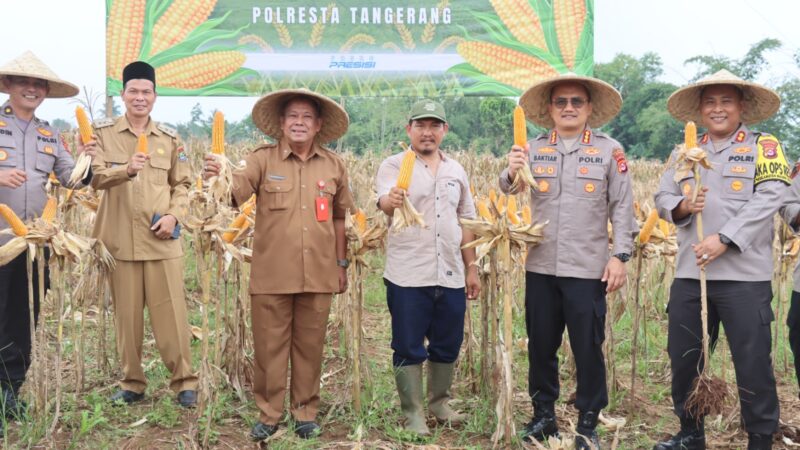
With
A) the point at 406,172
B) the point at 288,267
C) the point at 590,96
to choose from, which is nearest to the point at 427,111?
the point at 406,172

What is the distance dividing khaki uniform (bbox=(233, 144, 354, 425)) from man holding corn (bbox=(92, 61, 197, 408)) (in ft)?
2.67

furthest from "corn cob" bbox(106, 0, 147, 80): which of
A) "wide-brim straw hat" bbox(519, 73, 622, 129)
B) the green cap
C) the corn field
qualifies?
"wide-brim straw hat" bbox(519, 73, 622, 129)

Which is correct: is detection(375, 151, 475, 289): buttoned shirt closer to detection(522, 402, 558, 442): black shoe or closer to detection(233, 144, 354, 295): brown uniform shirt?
detection(233, 144, 354, 295): brown uniform shirt

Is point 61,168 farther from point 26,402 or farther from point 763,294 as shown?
point 763,294

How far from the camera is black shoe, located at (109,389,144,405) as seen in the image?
4352 mm

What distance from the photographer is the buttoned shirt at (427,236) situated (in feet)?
12.7

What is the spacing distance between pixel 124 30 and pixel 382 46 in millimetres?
3678

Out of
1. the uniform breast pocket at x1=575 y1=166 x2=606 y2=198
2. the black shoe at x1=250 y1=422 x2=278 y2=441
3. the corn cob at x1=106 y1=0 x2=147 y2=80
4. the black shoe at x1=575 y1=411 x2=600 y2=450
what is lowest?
the black shoe at x1=250 y1=422 x2=278 y2=441

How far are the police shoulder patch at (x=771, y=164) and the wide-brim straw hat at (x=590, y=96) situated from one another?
0.81m

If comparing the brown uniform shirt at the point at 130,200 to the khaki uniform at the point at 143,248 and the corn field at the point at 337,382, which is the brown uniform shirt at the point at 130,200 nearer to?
the khaki uniform at the point at 143,248

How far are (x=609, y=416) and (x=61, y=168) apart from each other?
4.00 m

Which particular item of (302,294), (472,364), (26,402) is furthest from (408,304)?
(26,402)

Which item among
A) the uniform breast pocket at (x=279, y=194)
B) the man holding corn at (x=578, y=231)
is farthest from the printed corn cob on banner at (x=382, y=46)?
the uniform breast pocket at (x=279, y=194)

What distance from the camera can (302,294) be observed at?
3.89 metres
